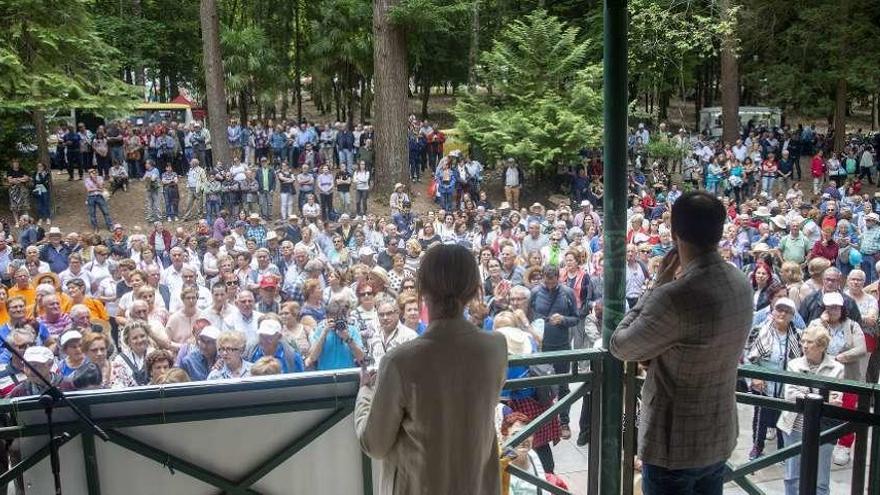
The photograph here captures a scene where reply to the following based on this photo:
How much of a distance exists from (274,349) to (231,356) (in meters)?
0.50

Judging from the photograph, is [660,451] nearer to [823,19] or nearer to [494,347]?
[494,347]

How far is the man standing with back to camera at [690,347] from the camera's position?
271 cm

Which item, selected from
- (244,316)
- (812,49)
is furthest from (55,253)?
(812,49)

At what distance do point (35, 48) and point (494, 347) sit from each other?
66.4 feet

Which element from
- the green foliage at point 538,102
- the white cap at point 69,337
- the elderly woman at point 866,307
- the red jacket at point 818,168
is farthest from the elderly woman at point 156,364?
the red jacket at point 818,168

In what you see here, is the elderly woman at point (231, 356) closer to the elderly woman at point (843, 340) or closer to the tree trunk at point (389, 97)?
the elderly woman at point (843, 340)

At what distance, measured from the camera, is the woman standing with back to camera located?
7.57 ft

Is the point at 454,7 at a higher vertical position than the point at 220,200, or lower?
higher

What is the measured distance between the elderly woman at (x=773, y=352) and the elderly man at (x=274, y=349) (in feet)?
12.5

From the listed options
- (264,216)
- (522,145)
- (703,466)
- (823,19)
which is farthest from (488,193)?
(703,466)

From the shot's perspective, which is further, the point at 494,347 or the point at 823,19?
the point at 823,19

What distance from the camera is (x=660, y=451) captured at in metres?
2.86

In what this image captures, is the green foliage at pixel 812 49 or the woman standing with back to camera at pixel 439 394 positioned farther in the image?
the green foliage at pixel 812 49

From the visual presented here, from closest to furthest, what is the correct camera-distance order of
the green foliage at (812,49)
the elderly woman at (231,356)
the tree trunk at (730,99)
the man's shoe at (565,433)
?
1. the elderly woman at (231,356)
2. the man's shoe at (565,433)
3. the green foliage at (812,49)
4. the tree trunk at (730,99)
